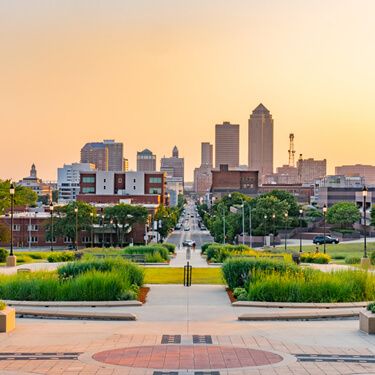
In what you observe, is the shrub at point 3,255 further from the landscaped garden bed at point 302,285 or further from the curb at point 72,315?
the curb at point 72,315

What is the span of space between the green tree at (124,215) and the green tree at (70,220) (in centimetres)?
406

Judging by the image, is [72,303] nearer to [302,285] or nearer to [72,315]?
[72,315]

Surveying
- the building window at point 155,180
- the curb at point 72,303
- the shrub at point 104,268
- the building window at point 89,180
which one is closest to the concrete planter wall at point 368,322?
the curb at point 72,303

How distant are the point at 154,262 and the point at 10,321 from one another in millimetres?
31013

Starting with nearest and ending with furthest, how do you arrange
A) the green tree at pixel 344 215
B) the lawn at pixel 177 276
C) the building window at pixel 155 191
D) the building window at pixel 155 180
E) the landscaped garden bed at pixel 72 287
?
the landscaped garden bed at pixel 72 287, the lawn at pixel 177 276, the green tree at pixel 344 215, the building window at pixel 155 191, the building window at pixel 155 180

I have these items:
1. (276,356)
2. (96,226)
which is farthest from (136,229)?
(276,356)

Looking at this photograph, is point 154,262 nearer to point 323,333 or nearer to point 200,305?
point 200,305

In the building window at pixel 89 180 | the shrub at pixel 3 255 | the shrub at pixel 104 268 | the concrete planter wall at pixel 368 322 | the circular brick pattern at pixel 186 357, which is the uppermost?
the building window at pixel 89 180

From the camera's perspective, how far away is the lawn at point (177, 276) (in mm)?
35031

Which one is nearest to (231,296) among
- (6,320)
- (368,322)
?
(368,322)

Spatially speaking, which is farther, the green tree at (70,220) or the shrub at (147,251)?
the green tree at (70,220)

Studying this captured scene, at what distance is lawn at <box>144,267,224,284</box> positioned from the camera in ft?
115

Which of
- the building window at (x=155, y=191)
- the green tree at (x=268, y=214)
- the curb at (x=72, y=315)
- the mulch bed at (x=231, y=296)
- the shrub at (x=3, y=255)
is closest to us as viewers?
the curb at (x=72, y=315)

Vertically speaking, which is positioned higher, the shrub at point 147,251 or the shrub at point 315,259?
the shrub at point 147,251
